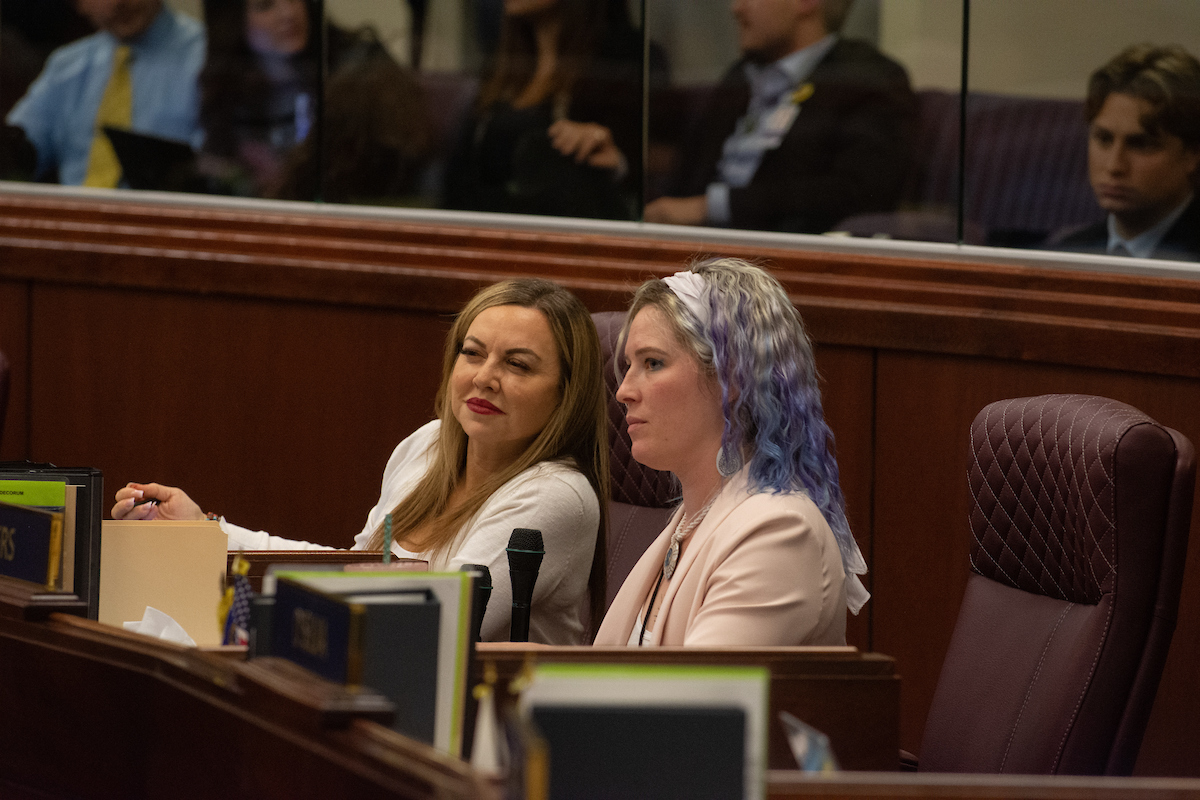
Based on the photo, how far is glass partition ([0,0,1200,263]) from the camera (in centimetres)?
298

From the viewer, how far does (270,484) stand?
392cm

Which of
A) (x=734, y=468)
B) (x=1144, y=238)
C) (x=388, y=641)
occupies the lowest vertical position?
(x=388, y=641)

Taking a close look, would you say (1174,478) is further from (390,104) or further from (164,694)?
(390,104)

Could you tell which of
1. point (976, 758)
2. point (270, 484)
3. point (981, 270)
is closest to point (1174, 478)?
point (976, 758)

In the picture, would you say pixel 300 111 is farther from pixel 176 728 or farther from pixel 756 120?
pixel 176 728

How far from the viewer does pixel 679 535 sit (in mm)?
2146

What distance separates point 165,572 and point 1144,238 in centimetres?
192

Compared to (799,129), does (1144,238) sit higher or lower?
lower

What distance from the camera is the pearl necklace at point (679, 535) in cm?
213

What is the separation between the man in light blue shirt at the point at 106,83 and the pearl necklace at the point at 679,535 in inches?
95.9

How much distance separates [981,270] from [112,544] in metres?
1.80

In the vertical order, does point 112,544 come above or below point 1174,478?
below

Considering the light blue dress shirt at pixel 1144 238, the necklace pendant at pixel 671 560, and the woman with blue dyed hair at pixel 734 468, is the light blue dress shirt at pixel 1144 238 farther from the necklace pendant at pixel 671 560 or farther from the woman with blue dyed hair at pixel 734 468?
the necklace pendant at pixel 671 560

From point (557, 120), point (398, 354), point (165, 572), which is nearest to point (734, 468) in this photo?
point (165, 572)
